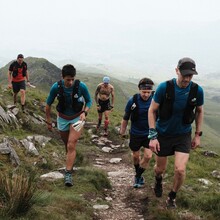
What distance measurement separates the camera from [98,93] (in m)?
16.3

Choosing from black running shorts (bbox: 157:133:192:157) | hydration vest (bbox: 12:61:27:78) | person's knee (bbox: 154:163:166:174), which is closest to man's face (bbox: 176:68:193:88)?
black running shorts (bbox: 157:133:192:157)

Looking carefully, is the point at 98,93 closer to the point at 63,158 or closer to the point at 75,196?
the point at 63,158

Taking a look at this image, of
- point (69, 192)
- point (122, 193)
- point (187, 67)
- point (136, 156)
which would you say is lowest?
point (122, 193)

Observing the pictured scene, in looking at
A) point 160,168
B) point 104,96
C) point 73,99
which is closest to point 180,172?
point 160,168

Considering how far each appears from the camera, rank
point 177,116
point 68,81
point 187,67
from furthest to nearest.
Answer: point 68,81
point 177,116
point 187,67

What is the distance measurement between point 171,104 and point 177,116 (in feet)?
1.06

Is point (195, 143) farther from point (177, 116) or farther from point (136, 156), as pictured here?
point (136, 156)

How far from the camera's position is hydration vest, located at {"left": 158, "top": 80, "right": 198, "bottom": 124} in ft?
21.3

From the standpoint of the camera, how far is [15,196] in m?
5.08

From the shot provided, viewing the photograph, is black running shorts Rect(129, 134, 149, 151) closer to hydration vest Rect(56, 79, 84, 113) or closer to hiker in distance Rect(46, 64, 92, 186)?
hiker in distance Rect(46, 64, 92, 186)

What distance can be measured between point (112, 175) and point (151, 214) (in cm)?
389

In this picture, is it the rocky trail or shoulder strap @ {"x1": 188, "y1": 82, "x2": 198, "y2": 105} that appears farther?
the rocky trail

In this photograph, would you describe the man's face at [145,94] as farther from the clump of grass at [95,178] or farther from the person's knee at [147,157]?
the clump of grass at [95,178]

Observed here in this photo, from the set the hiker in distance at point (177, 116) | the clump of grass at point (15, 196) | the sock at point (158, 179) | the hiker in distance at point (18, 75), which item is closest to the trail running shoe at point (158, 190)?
the sock at point (158, 179)
